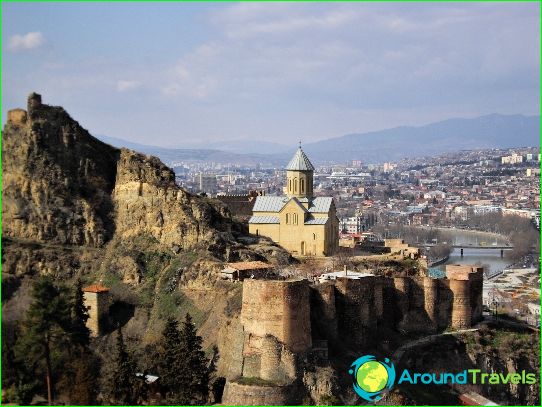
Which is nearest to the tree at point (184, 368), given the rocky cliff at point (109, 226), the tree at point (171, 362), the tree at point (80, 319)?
the tree at point (171, 362)

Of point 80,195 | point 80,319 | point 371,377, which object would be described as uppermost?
Result: point 80,195

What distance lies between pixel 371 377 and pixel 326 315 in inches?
84.4

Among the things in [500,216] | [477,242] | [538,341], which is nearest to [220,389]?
[538,341]

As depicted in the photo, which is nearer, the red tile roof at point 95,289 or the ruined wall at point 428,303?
the red tile roof at point 95,289

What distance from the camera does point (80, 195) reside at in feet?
113

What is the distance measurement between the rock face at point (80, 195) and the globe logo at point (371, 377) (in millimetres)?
7873

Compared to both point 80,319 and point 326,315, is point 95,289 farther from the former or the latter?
point 326,315

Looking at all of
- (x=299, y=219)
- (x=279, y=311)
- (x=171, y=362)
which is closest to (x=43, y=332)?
(x=171, y=362)

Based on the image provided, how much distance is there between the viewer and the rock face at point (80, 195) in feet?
109

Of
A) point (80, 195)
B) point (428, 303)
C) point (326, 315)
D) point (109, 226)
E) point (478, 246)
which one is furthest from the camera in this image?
point (478, 246)

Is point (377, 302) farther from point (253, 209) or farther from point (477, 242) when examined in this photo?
point (477, 242)

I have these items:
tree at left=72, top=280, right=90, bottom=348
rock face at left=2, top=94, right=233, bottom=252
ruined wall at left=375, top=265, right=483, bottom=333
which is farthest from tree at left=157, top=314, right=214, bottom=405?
rock face at left=2, top=94, right=233, bottom=252

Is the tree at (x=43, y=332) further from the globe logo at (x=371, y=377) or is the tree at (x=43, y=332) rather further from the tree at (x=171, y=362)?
the globe logo at (x=371, y=377)

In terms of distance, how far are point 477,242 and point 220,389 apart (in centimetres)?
5975
